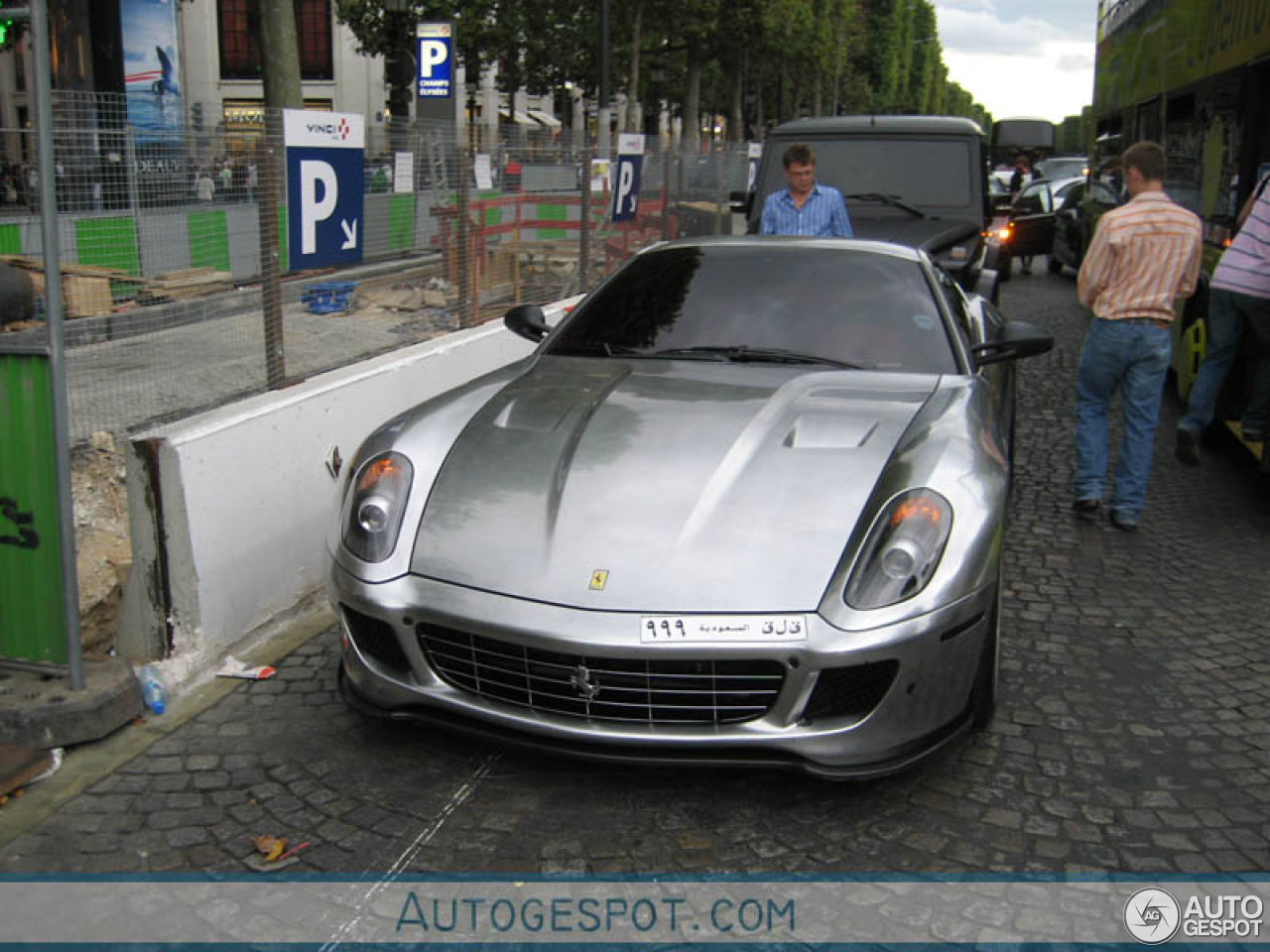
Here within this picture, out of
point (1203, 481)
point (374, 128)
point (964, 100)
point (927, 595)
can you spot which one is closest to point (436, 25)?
point (374, 128)

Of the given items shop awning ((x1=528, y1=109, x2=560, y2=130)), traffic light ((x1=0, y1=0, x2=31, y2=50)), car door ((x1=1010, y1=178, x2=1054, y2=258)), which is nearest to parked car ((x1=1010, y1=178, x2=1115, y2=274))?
car door ((x1=1010, y1=178, x2=1054, y2=258))

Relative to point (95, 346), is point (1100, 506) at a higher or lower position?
lower

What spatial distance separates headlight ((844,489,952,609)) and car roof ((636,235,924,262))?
6.19ft

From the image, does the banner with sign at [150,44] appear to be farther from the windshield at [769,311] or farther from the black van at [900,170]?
the windshield at [769,311]

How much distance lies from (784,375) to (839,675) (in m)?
1.45

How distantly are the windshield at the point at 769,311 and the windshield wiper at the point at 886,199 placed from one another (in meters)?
5.58

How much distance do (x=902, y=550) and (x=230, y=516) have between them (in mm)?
2384

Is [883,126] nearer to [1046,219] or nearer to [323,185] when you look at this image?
[1046,219]

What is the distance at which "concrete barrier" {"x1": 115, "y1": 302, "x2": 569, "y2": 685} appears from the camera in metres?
4.07

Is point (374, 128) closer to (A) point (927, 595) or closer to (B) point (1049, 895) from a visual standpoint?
(A) point (927, 595)

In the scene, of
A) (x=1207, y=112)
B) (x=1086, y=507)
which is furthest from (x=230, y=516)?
(x=1207, y=112)

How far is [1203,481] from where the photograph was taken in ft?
23.2

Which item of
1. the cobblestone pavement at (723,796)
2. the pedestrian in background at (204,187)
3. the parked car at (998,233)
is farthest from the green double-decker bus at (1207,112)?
the pedestrian in background at (204,187)

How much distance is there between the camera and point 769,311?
15.3ft
